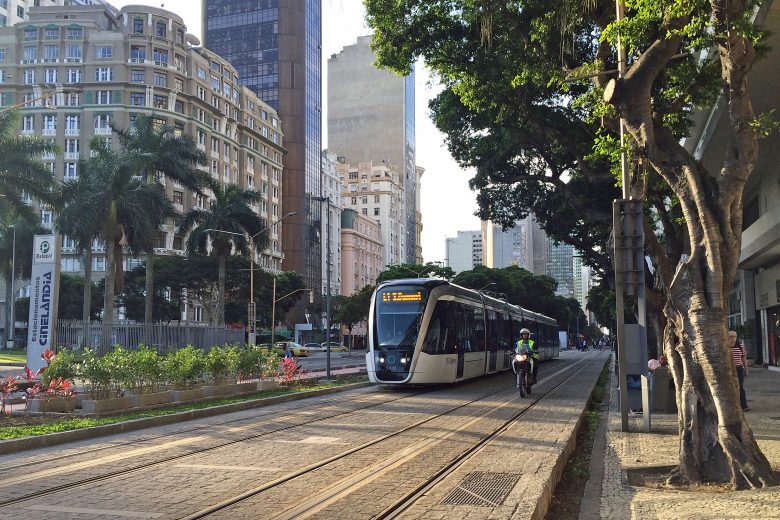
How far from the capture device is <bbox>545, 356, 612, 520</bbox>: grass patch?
7.22m

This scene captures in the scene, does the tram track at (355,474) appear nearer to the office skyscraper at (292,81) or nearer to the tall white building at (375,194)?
the office skyscraper at (292,81)

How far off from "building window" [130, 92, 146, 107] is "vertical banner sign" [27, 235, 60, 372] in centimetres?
6745

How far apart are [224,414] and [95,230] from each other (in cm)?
2642

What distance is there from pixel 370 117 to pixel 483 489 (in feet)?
517

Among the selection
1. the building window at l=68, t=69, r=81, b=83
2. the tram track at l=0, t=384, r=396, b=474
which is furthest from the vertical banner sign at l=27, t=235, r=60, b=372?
the building window at l=68, t=69, r=81, b=83

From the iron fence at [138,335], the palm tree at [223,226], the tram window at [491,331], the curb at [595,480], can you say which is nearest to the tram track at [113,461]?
the curb at [595,480]

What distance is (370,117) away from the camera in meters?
161

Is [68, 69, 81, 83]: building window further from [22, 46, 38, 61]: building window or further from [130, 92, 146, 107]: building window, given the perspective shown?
[130, 92, 146, 107]: building window

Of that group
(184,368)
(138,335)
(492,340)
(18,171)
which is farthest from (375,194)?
(184,368)

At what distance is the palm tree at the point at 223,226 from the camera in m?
49.4

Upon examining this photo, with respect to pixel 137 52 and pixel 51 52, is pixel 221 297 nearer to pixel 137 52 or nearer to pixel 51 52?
pixel 137 52

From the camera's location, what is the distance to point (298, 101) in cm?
10869

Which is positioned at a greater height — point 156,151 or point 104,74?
point 104,74

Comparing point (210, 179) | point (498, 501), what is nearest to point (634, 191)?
point (498, 501)
